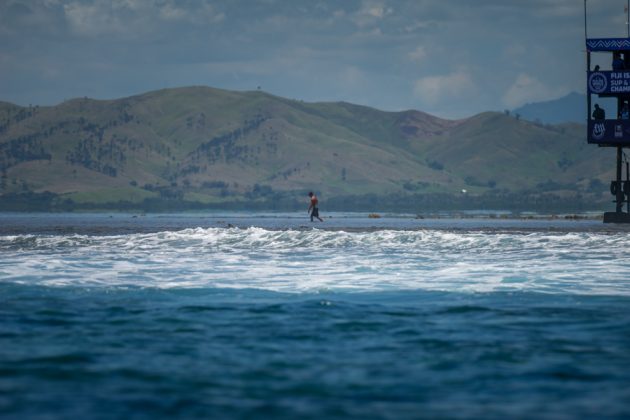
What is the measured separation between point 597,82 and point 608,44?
8.87ft

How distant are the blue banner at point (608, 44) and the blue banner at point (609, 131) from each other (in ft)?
16.1

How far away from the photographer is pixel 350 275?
2272 centimetres

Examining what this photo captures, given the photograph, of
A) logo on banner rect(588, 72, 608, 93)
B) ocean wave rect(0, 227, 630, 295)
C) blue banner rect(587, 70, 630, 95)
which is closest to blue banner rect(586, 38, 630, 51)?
blue banner rect(587, 70, 630, 95)

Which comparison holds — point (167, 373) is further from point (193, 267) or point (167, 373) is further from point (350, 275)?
point (193, 267)

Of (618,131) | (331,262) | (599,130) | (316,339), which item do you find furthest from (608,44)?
(316,339)

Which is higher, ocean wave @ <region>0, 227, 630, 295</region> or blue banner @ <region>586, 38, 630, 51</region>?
blue banner @ <region>586, 38, 630, 51</region>

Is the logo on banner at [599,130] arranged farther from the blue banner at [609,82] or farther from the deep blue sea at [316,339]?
the deep blue sea at [316,339]

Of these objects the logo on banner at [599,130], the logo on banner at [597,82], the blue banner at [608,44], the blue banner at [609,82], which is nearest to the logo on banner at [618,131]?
the logo on banner at [599,130]

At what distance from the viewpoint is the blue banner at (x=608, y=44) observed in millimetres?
63719

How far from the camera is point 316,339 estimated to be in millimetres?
12984

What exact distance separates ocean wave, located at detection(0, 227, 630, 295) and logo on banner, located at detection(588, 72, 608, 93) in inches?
1139

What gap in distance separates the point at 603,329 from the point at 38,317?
8.79 meters

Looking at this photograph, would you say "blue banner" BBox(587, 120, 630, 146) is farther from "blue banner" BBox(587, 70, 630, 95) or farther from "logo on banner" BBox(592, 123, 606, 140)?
"blue banner" BBox(587, 70, 630, 95)

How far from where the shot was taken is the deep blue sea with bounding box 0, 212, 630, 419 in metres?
9.41
